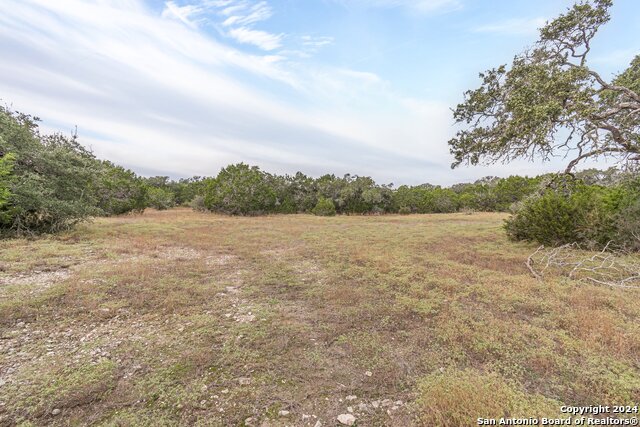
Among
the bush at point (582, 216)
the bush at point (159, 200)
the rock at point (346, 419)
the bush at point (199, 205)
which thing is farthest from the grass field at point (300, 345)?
the bush at point (159, 200)

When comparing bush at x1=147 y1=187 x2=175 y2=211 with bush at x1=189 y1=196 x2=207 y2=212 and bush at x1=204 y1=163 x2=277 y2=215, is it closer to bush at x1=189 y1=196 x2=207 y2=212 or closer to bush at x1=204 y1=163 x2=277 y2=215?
bush at x1=189 y1=196 x2=207 y2=212

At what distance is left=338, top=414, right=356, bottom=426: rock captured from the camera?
7.79ft

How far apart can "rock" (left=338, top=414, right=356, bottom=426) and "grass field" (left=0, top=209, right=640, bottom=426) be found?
0.06 metres

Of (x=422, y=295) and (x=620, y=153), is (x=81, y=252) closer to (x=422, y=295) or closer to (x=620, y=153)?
(x=422, y=295)

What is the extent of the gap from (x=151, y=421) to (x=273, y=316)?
7.43ft

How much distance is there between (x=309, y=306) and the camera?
4.96 metres

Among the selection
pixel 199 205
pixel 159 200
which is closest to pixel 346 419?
pixel 199 205

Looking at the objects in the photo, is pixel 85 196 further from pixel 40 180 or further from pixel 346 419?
pixel 346 419

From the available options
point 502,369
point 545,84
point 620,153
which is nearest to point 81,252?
point 502,369

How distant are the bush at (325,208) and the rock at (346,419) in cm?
Result: 2675

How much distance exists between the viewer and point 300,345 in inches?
142

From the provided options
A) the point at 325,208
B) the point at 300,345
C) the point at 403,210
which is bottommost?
the point at 300,345

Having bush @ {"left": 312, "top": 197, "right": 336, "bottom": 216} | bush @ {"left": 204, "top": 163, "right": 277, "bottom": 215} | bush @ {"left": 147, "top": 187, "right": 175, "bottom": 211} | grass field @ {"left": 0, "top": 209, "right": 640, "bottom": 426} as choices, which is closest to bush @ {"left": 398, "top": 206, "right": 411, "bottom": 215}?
bush @ {"left": 312, "top": 197, "right": 336, "bottom": 216}

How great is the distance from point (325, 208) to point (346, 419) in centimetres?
2696
